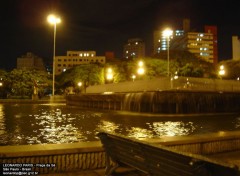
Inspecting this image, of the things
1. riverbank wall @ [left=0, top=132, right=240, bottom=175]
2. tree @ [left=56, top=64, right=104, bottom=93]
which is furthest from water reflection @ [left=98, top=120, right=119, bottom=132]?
→ tree @ [left=56, top=64, right=104, bottom=93]

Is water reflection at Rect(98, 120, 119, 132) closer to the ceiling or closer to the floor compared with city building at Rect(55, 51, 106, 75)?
closer to the floor

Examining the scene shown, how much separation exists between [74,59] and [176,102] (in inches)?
6119

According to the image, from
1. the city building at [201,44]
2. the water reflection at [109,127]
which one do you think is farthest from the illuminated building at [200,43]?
the water reflection at [109,127]

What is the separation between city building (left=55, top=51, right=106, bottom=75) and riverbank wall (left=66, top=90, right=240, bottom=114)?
144 meters

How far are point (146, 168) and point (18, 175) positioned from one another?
2.60 meters

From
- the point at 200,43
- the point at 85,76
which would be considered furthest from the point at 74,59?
the point at 85,76

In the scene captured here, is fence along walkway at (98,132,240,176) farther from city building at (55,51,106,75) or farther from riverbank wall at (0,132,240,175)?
city building at (55,51,106,75)

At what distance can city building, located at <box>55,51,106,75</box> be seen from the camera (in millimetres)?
171750

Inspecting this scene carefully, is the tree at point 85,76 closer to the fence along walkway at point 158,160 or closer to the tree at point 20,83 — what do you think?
the tree at point 20,83

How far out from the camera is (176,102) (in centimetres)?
2419

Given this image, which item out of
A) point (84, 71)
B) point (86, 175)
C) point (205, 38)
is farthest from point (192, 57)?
point (205, 38)

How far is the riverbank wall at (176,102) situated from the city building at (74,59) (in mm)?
Result: 143958

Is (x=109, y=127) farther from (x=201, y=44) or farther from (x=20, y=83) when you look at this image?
(x=201, y=44)

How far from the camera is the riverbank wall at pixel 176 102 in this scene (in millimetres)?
24000
